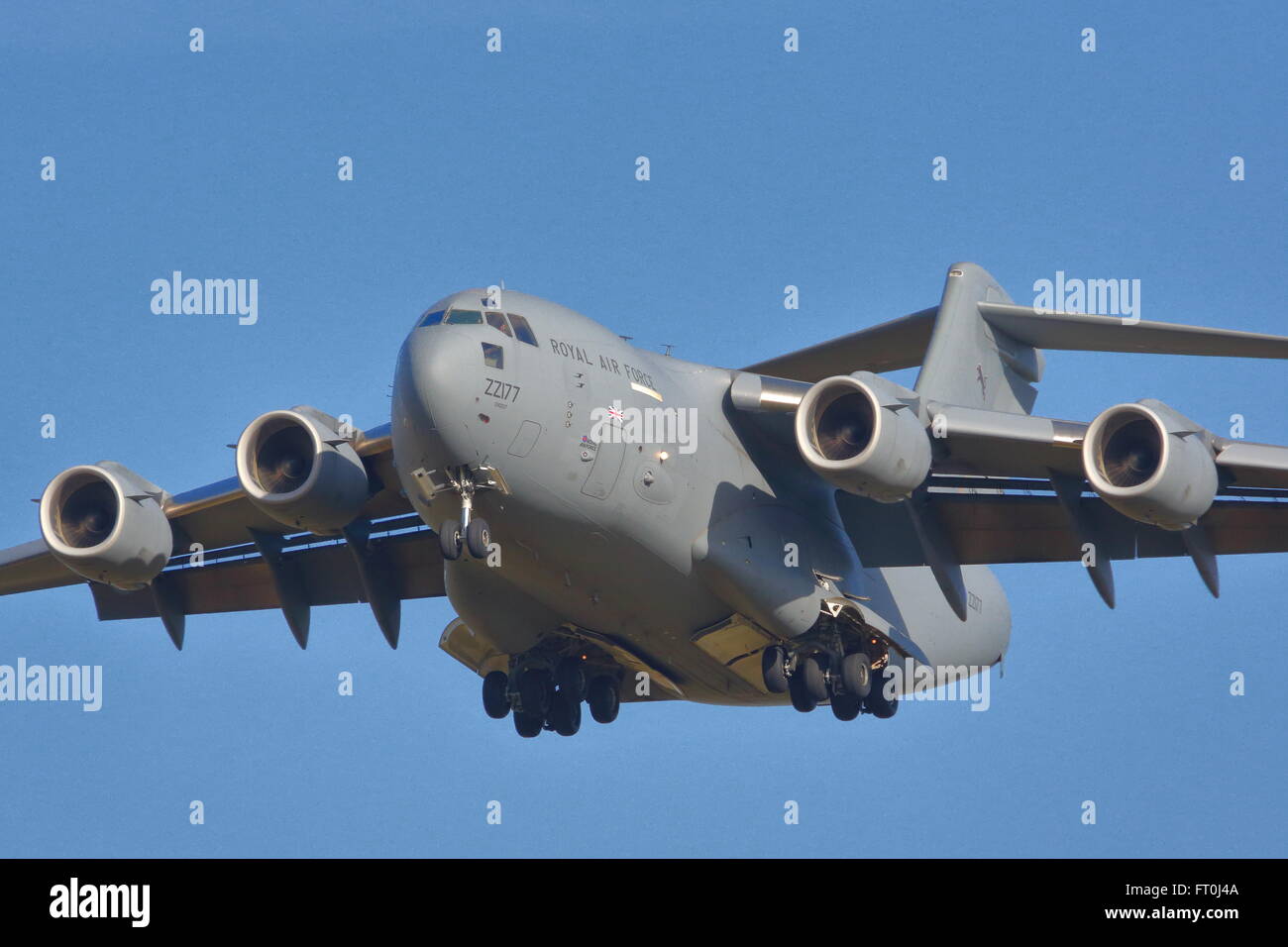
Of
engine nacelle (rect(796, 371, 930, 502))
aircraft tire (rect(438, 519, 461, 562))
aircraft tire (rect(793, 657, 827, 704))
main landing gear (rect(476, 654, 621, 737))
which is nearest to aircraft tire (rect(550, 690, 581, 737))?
main landing gear (rect(476, 654, 621, 737))

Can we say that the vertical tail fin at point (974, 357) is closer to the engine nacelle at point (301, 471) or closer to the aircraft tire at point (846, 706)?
the aircraft tire at point (846, 706)

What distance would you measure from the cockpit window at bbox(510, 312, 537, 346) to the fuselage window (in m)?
0.07

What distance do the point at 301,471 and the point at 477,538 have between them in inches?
97.8

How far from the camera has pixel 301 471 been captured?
16.0 m

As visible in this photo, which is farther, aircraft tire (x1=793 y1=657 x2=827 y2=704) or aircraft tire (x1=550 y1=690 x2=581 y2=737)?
aircraft tire (x1=550 y1=690 x2=581 y2=737)

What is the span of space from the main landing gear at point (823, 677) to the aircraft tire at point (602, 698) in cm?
161

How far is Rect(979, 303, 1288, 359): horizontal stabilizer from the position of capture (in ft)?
51.0

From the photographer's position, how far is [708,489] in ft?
50.8

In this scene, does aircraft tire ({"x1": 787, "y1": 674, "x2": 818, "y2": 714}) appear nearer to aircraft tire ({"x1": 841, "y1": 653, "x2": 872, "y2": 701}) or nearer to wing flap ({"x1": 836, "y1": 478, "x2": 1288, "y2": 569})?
aircraft tire ({"x1": 841, "y1": 653, "x2": 872, "y2": 701})

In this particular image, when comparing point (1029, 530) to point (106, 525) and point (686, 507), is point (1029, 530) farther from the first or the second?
point (106, 525)

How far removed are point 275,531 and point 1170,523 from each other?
758cm

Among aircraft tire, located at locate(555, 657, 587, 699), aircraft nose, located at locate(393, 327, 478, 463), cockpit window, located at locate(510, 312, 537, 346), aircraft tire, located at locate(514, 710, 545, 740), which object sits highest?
cockpit window, located at locate(510, 312, 537, 346)

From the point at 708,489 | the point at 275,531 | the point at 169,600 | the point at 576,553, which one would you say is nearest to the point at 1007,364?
the point at 708,489
